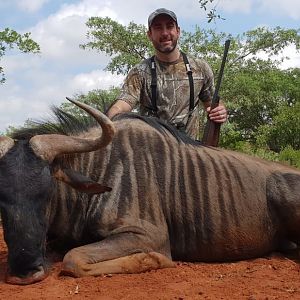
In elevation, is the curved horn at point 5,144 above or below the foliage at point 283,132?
above

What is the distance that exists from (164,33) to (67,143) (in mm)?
2430

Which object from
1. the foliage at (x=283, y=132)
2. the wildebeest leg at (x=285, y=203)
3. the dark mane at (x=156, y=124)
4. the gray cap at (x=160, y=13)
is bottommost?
the foliage at (x=283, y=132)

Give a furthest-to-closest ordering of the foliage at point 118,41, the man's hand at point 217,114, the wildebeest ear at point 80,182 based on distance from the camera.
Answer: the foliage at point 118,41 < the man's hand at point 217,114 < the wildebeest ear at point 80,182

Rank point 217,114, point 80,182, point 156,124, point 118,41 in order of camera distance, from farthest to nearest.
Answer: point 118,41
point 217,114
point 156,124
point 80,182

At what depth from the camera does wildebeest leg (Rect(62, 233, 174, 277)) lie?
3.73 m

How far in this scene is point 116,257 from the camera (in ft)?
12.8

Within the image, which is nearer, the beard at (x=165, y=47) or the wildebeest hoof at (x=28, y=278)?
the wildebeest hoof at (x=28, y=278)

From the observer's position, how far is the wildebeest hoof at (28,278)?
3.52 metres

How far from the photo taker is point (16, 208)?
11.7ft

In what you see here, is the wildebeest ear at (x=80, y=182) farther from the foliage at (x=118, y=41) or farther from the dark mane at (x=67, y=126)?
the foliage at (x=118, y=41)

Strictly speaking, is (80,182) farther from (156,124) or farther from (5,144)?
(156,124)

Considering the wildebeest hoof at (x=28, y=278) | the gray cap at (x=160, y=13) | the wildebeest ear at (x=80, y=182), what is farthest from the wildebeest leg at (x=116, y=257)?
the gray cap at (x=160, y=13)

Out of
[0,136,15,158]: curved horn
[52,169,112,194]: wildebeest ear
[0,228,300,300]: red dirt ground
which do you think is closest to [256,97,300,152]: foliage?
[0,228,300,300]: red dirt ground

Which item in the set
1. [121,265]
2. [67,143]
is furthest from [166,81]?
[121,265]
